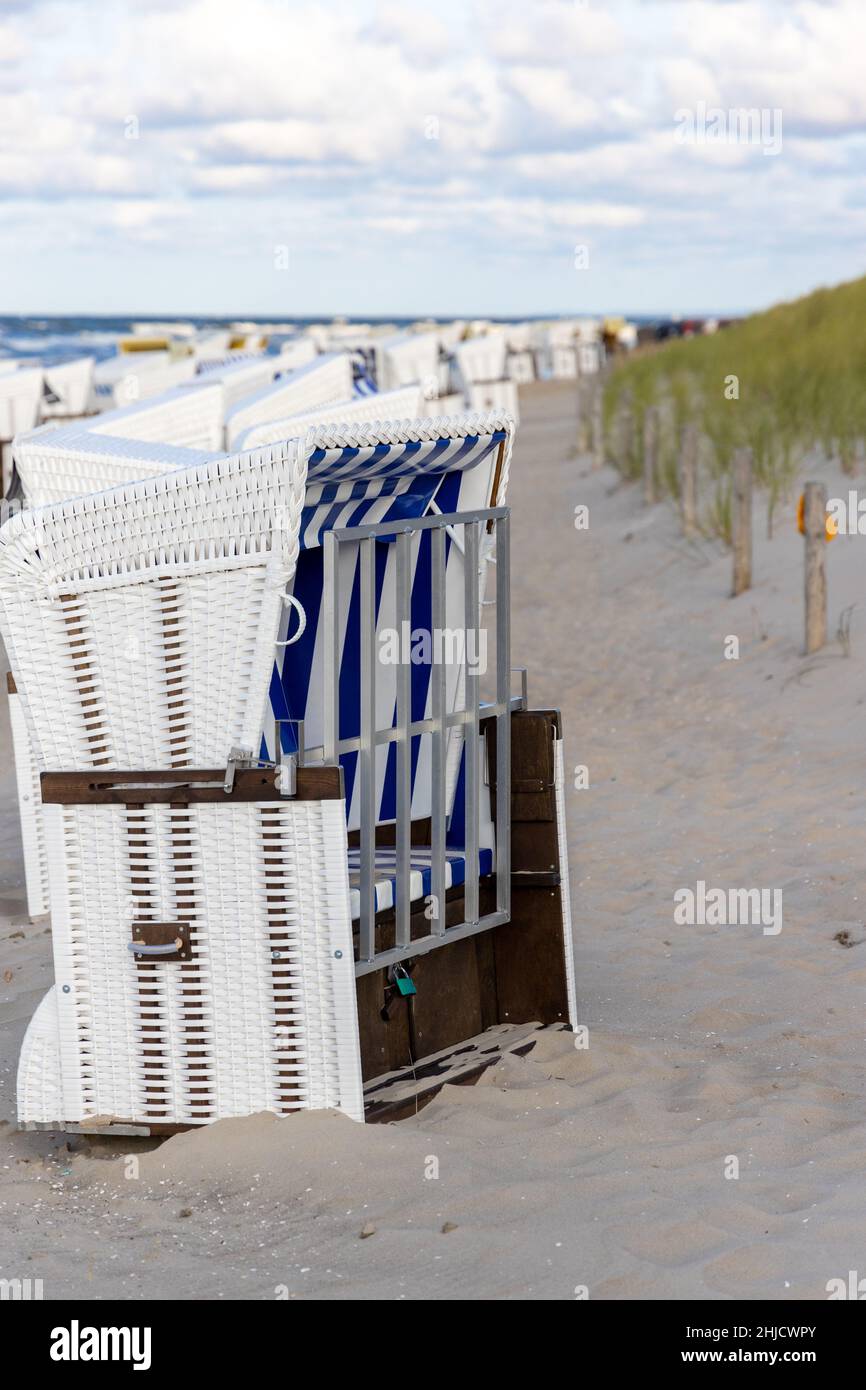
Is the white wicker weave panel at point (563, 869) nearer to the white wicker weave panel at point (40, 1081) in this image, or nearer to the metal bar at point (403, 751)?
the metal bar at point (403, 751)

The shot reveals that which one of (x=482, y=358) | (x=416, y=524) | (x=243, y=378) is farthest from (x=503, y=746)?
(x=482, y=358)

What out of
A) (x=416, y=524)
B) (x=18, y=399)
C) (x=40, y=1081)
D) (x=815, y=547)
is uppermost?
(x=18, y=399)

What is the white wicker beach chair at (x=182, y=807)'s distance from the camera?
3334 mm

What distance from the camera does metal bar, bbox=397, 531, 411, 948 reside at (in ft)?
12.0

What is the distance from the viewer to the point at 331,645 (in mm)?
3484

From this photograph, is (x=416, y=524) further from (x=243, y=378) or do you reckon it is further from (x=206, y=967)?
(x=243, y=378)

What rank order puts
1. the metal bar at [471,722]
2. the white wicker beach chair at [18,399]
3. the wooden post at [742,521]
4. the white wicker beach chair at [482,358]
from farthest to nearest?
the white wicker beach chair at [482,358], the white wicker beach chair at [18,399], the wooden post at [742,521], the metal bar at [471,722]

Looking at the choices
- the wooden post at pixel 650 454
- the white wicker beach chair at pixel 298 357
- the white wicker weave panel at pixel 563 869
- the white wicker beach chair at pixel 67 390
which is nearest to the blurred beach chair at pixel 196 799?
the white wicker weave panel at pixel 563 869

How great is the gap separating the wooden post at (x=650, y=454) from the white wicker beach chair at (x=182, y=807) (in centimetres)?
1247

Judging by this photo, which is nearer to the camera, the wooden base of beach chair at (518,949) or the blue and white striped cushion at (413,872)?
the blue and white striped cushion at (413,872)

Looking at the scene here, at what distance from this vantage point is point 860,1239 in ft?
9.65

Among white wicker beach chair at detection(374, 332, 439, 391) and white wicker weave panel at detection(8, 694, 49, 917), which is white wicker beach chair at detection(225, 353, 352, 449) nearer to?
white wicker weave panel at detection(8, 694, 49, 917)

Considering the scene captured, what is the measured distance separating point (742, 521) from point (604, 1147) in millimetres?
7355
